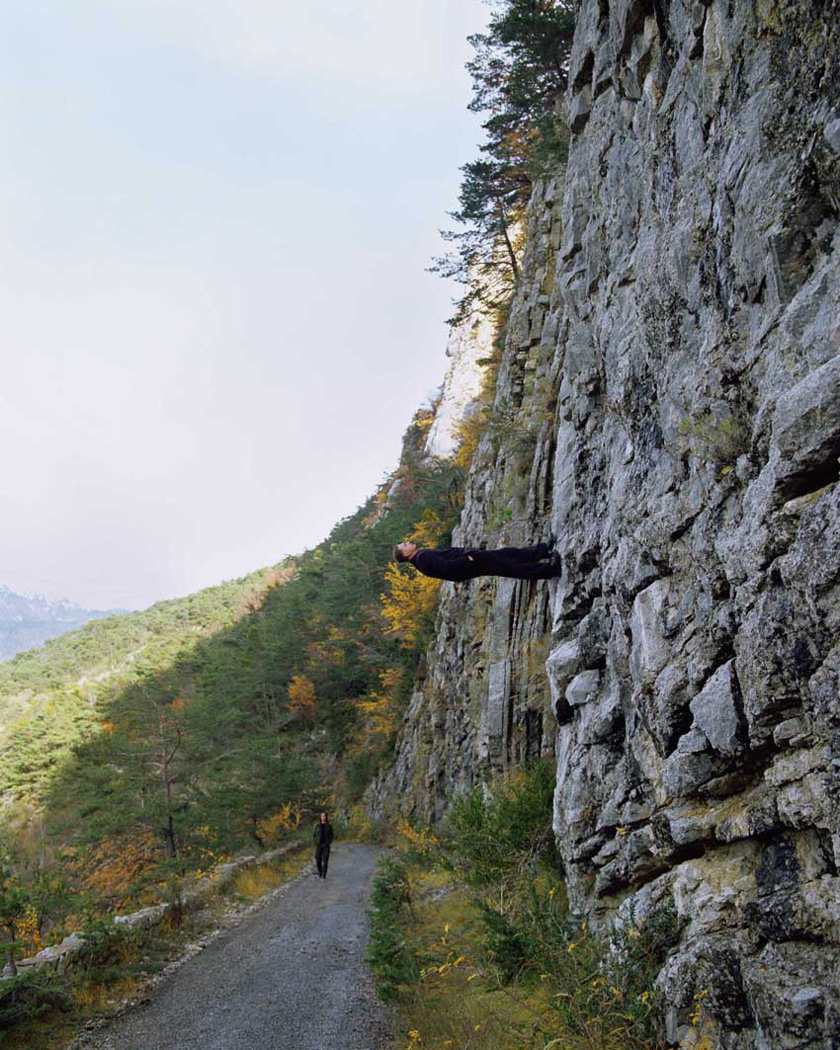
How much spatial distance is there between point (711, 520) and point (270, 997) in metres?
7.40

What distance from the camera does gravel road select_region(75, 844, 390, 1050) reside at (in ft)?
21.0

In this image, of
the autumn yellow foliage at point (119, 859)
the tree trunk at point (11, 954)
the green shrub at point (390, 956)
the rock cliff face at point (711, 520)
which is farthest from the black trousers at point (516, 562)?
the autumn yellow foliage at point (119, 859)

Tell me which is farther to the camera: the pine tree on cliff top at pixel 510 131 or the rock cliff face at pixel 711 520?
the pine tree on cliff top at pixel 510 131

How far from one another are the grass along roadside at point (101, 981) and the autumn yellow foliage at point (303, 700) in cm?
2290

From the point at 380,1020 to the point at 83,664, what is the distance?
275ft

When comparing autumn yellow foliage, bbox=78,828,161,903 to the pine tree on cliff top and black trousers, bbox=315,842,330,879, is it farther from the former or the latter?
the pine tree on cliff top

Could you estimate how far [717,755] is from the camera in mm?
4723

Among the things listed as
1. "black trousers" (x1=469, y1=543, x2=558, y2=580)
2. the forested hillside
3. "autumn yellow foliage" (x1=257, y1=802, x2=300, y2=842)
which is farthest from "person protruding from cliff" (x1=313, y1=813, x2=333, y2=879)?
"black trousers" (x1=469, y1=543, x2=558, y2=580)

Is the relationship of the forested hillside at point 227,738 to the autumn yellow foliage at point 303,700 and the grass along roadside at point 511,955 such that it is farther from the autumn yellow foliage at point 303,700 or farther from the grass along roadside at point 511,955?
the grass along roadside at point 511,955

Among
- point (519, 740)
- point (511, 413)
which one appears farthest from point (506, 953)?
point (511, 413)

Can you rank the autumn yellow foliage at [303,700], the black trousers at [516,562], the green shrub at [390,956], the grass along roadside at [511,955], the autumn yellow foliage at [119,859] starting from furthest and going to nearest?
the autumn yellow foliage at [303,700] < the autumn yellow foliage at [119,859] < the black trousers at [516,562] < the green shrub at [390,956] < the grass along roadside at [511,955]

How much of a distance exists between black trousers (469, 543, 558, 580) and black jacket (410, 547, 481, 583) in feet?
0.28

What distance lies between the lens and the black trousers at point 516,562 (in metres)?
8.96

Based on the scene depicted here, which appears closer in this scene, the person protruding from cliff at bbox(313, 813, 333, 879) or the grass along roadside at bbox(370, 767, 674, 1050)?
the grass along roadside at bbox(370, 767, 674, 1050)
